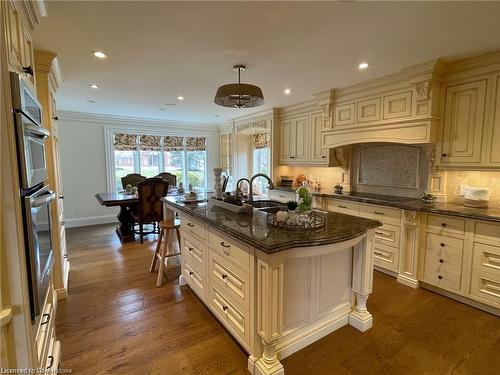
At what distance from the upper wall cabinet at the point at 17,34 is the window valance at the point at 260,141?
4.92 meters

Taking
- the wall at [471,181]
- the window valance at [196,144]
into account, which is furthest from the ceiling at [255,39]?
the window valance at [196,144]

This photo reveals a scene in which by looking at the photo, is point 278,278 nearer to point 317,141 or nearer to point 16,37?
point 16,37

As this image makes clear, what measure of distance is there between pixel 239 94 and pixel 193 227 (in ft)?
4.43

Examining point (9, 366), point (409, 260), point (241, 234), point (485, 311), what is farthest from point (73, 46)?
point (485, 311)

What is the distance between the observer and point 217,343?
2.03m

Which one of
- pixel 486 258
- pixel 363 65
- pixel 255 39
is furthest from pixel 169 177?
pixel 486 258

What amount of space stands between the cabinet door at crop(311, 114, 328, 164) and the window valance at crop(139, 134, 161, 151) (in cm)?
407

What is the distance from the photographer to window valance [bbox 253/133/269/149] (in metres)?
6.30

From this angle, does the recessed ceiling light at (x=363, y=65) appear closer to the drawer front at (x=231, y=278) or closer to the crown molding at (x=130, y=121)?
the drawer front at (x=231, y=278)

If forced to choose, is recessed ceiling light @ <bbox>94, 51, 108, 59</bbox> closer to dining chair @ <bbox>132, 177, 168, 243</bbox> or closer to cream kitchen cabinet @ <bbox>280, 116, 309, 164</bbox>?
dining chair @ <bbox>132, 177, 168, 243</bbox>

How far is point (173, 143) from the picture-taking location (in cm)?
678

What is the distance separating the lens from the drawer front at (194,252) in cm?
241

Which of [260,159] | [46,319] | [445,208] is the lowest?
[46,319]

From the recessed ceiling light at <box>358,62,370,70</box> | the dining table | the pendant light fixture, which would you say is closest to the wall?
the recessed ceiling light at <box>358,62,370,70</box>
